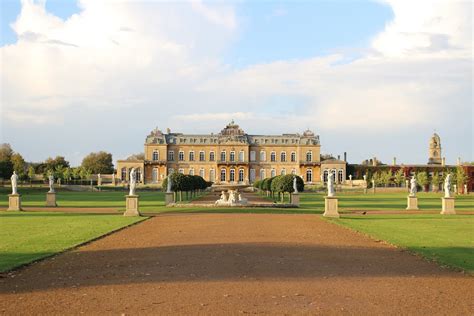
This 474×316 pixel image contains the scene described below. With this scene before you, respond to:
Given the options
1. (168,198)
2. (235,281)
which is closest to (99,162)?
(168,198)

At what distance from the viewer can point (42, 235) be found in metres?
18.0

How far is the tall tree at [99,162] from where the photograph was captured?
116 metres

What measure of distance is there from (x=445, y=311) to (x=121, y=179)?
93462 mm

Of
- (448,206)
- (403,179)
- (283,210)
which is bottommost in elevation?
(283,210)

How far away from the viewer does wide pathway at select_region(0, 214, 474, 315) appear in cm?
830

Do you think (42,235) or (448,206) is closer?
(42,235)

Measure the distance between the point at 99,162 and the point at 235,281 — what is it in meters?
111

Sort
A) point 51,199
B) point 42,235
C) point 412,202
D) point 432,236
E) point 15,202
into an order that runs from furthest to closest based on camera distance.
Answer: point 51,199 < point 412,202 < point 15,202 < point 432,236 < point 42,235

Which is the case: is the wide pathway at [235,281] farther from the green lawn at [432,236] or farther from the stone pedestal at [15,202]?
the stone pedestal at [15,202]

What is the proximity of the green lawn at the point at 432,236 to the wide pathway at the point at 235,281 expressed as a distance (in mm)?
640

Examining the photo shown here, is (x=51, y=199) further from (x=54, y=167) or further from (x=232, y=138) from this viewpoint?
(x=54, y=167)

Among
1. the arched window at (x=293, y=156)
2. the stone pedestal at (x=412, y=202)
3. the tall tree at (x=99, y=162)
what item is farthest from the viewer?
→ the tall tree at (x=99, y=162)

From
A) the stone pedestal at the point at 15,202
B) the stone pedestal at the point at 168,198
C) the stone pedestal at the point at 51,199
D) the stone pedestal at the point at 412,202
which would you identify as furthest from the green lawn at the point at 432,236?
the stone pedestal at the point at 51,199

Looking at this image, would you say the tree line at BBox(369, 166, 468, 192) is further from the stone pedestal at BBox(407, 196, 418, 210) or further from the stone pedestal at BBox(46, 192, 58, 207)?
the stone pedestal at BBox(46, 192, 58, 207)
